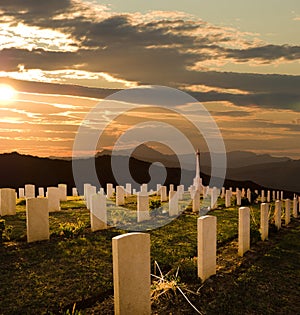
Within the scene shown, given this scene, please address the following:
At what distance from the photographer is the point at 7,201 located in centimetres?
1606

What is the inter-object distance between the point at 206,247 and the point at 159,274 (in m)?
1.23

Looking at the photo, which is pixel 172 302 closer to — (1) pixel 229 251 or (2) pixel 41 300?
(2) pixel 41 300

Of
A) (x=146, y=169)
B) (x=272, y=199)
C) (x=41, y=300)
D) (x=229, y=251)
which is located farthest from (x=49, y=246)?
(x=146, y=169)

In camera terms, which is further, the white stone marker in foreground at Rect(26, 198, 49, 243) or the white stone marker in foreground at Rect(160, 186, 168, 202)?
the white stone marker in foreground at Rect(160, 186, 168, 202)

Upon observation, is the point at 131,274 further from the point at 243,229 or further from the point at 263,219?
the point at 263,219

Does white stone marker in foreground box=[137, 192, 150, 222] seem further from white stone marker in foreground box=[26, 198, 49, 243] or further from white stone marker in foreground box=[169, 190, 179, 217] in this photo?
white stone marker in foreground box=[26, 198, 49, 243]

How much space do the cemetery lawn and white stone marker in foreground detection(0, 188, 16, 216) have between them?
292cm

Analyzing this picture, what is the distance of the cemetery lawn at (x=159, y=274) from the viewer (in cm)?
724

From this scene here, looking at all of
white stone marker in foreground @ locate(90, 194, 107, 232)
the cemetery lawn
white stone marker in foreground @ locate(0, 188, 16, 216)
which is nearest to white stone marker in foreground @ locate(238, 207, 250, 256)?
the cemetery lawn

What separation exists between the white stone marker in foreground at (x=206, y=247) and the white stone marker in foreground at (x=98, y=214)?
534 centimetres

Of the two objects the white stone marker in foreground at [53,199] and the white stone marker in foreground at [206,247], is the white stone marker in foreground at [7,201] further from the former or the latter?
the white stone marker in foreground at [206,247]

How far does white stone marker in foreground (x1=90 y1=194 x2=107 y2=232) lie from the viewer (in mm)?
Result: 13312

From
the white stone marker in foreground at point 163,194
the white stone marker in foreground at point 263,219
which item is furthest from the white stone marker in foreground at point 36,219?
the white stone marker in foreground at point 163,194

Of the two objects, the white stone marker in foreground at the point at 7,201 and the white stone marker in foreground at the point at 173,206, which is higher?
the white stone marker in foreground at the point at 7,201
